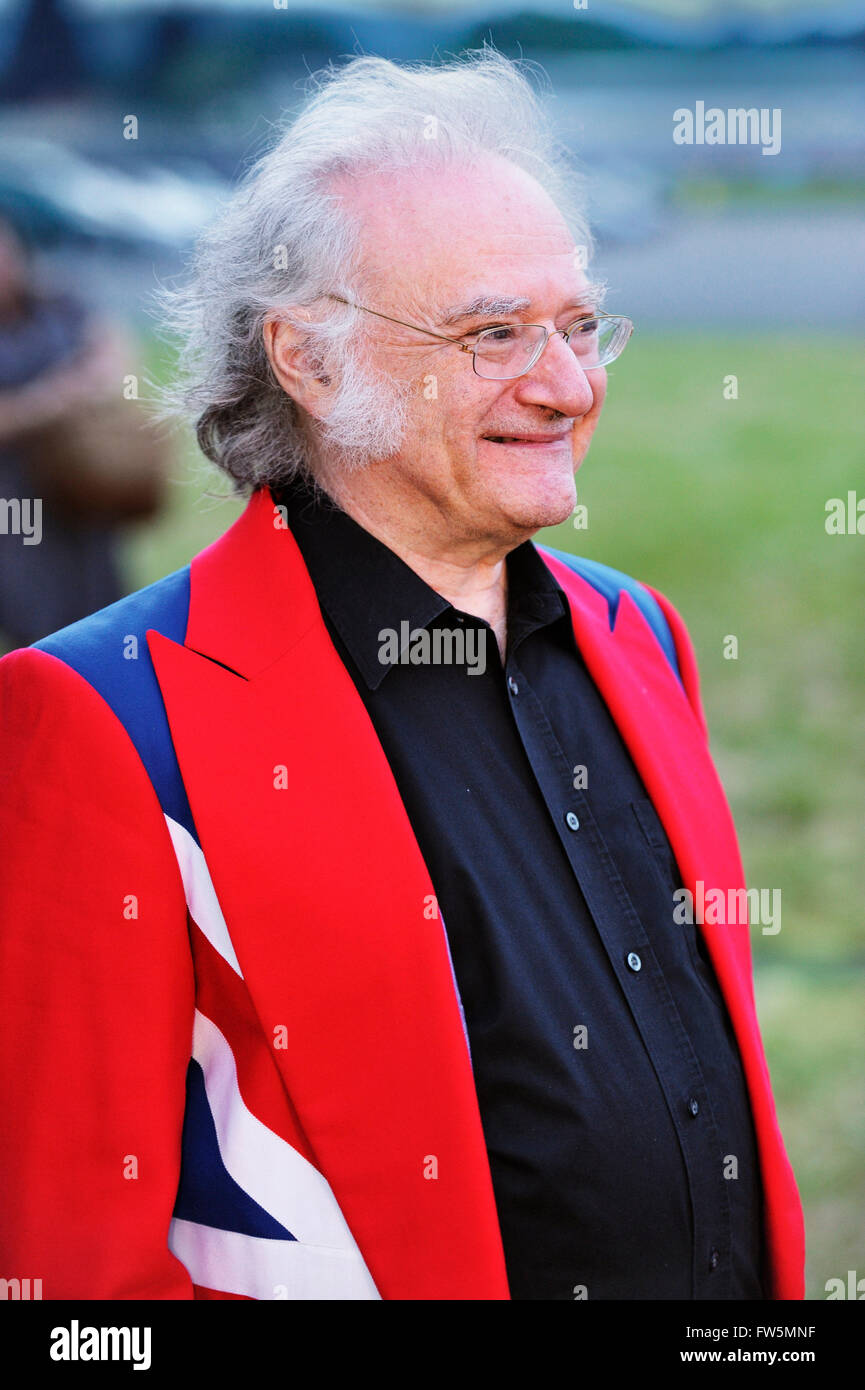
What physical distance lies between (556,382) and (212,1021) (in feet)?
2.71

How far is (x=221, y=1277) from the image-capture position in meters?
1.48

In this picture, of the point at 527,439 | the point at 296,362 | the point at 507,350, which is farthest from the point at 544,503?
the point at 296,362

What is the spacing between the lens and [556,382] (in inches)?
64.5

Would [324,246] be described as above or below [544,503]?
above

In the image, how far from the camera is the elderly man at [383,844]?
1432mm

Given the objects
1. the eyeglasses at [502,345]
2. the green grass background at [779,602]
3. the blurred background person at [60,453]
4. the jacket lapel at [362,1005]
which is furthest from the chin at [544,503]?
the blurred background person at [60,453]

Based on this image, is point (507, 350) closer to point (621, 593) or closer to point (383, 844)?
point (621, 593)

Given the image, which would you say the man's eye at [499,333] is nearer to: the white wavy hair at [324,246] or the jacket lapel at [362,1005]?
the white wavy hair at [324,246]

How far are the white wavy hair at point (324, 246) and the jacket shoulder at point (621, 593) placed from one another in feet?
1.37

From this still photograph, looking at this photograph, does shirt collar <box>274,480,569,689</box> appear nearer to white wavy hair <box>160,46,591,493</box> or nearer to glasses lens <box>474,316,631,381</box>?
white wavy hair <box>160,46,591,493</box>

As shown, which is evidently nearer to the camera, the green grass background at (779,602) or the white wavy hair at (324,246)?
the white wavy hair at (324,246)

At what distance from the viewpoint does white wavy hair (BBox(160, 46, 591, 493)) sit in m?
1.65

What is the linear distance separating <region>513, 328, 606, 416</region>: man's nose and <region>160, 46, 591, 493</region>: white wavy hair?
5.7 inches

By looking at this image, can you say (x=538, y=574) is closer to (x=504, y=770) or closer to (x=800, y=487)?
(x=504, y=770)
